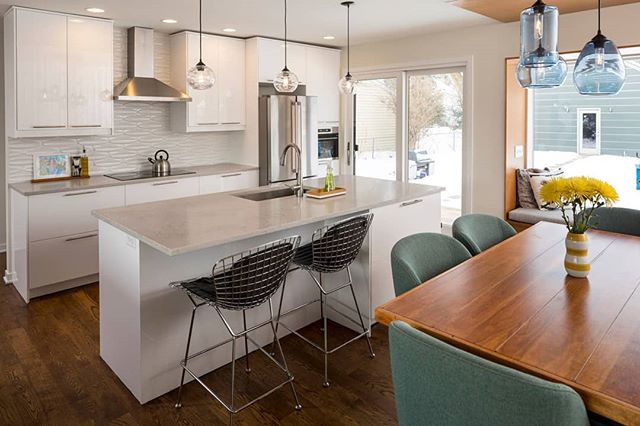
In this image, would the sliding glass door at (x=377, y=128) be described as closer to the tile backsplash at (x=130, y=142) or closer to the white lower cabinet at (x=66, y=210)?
the tile backsplash at (x=130, y=142)

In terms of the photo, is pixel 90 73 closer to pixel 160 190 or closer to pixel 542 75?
pixel 160 190

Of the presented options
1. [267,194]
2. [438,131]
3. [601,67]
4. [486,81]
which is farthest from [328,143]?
[601,67]

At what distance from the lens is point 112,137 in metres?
5.11

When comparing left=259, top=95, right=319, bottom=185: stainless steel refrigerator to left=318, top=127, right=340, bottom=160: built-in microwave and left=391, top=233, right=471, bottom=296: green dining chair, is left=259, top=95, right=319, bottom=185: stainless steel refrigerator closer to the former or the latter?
left=318, top=127, right=340, bottom=160: built-in microwave

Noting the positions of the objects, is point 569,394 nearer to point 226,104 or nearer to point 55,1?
point 55,1

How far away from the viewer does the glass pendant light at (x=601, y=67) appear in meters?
2.18

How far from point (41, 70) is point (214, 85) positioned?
173 cm

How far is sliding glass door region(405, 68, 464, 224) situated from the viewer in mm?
5488

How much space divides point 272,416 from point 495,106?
3.88 meters

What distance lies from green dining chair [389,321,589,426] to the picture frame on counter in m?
4.28

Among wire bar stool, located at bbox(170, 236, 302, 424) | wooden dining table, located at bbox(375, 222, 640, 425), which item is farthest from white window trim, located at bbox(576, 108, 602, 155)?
wire bar stool, located at bbox(170, 236, 302, 424)

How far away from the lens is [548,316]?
1748mm

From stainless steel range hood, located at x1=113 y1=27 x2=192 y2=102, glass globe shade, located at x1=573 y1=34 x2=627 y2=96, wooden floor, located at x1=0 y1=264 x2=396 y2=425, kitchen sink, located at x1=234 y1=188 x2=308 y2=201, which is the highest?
stainless steel range hood, located at x1=113 y1=27 x2=192 y2=102

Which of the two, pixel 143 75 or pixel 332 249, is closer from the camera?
pixel 332 249
